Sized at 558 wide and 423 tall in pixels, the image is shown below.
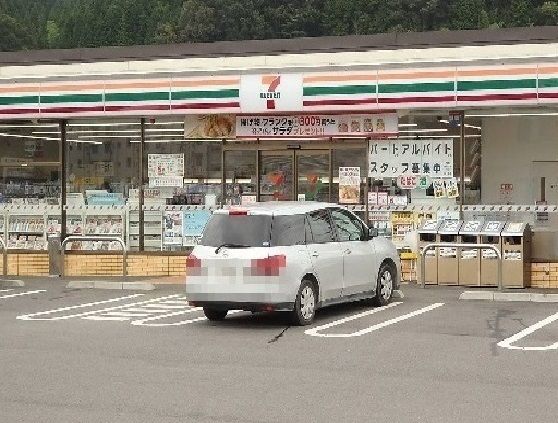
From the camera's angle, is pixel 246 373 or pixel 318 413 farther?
pixel 246 373

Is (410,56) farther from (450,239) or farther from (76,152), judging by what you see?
(76,152)

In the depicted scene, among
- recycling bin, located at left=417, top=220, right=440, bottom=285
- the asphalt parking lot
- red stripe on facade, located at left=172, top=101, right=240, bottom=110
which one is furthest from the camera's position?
red stripe on facade, located at left=172, top=101, right=240, bottom=110

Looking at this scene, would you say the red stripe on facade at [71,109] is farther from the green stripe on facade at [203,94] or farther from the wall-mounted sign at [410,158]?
the wall-mounted sign at [410,158]

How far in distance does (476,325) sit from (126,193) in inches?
406

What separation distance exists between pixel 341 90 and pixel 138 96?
4.19 meters

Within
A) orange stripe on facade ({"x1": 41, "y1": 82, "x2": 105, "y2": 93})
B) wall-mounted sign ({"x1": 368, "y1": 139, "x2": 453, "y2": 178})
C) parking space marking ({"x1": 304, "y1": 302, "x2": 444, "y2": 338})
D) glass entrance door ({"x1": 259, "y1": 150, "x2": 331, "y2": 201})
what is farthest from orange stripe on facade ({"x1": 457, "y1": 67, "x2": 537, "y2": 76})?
orange stripe on facade ({"x1": 41, "y1": 82, "x2": 105, "y2": 93})

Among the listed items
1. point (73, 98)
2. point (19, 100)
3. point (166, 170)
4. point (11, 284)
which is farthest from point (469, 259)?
point (19, 100)

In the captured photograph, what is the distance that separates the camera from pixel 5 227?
23.1 m

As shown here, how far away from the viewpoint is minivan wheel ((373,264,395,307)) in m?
16.2

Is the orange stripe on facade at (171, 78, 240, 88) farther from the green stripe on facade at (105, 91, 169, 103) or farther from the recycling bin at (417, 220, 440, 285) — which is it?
the recycling bin at (417, 220, 440, 285)

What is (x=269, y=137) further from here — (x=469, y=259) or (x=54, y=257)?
(x=54, y=257)

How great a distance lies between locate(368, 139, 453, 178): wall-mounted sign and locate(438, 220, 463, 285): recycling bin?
58.7 inches

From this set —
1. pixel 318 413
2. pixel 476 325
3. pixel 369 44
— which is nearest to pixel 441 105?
pixel 369 44

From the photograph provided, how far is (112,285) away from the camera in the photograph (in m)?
19.5
